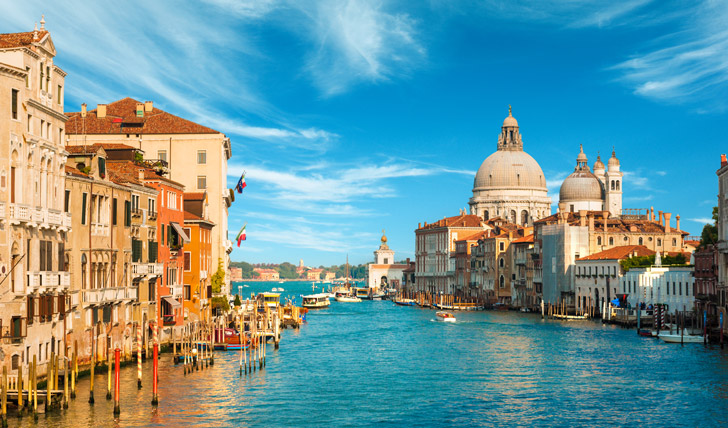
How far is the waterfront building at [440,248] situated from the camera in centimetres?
14288

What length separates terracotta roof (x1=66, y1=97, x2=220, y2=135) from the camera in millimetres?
59375

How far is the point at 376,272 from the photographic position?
643 feet

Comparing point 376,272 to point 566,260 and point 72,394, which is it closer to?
point 566,260

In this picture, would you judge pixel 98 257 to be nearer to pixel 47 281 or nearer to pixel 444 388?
pixel 47 281

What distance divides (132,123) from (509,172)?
10576cm

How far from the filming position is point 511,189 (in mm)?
157875

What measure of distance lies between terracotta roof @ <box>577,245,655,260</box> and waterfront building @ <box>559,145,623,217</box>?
46442 millimetres

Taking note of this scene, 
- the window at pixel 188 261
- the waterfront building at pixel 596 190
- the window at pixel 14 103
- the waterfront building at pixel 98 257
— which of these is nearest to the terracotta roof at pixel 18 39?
the window at pixel 14 103

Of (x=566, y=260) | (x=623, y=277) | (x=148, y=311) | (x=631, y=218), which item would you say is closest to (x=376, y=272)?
(x=631, y=218)

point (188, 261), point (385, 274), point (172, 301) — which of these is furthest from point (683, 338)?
point (385, 274)

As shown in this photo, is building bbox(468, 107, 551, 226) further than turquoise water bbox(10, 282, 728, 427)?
Yes

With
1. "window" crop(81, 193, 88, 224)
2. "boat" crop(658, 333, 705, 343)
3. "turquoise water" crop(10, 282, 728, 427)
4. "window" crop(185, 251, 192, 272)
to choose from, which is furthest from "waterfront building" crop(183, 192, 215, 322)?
"boat" crop(658, 333, 705, 343)

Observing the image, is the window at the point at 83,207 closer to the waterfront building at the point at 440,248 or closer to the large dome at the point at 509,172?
the waterfront building at the point at 440,248

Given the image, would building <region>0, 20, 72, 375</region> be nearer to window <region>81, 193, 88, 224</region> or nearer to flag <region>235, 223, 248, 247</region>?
window <region>81, 193, 88, 224</region>
